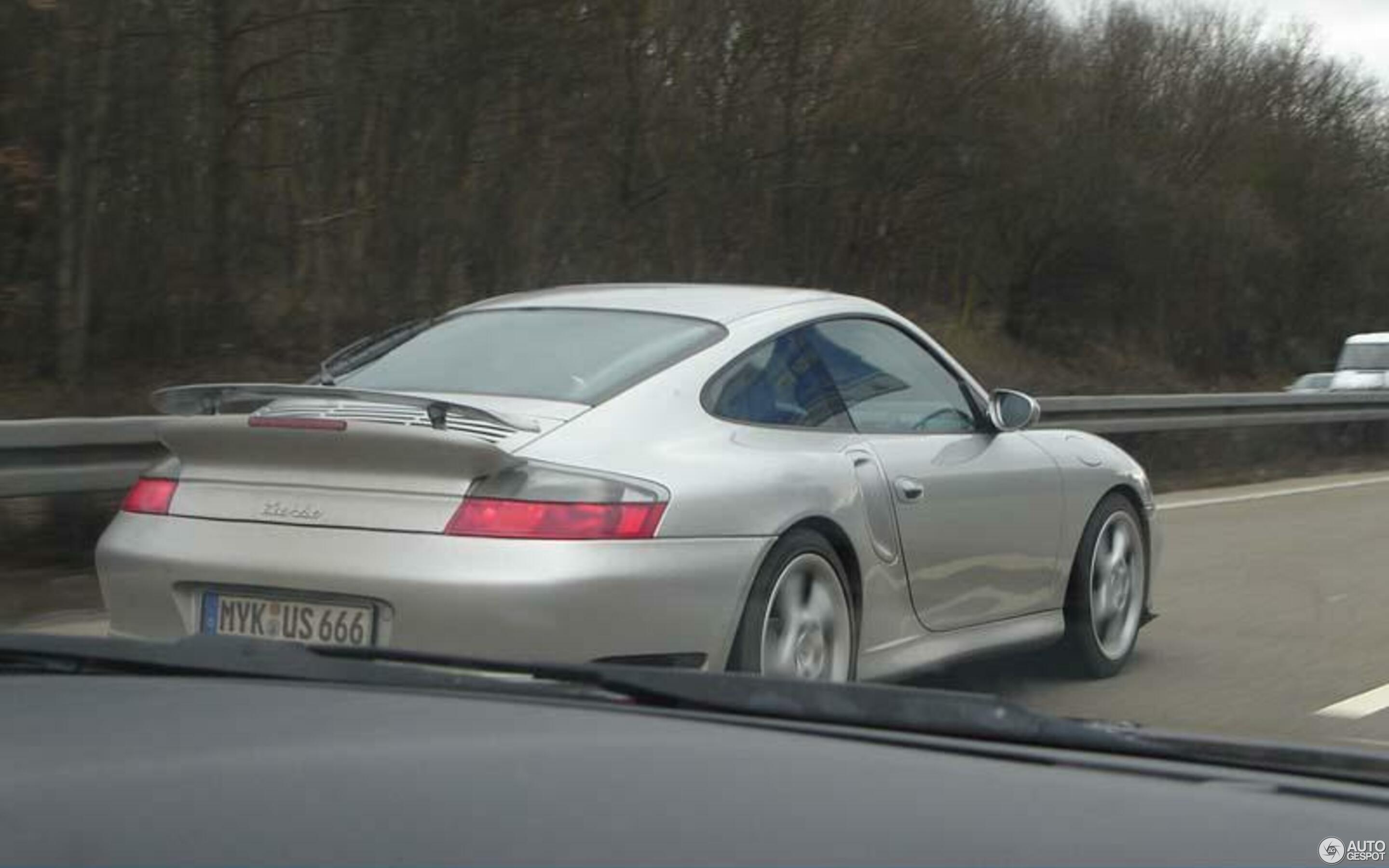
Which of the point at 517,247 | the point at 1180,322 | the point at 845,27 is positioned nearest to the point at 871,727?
the point at 517,247

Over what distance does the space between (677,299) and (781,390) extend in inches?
22.9

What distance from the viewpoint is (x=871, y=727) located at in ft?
9.53

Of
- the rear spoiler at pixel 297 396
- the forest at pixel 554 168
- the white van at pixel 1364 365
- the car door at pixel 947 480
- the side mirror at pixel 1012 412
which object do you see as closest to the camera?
the rear spoiler at pixel 297 396

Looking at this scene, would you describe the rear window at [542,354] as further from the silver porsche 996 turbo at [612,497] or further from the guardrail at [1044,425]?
the guardrail at [1044,425]

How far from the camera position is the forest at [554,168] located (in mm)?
17219

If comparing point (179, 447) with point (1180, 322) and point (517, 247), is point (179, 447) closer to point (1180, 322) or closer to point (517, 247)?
point (517, 247)

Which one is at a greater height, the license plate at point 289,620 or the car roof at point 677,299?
the car roof at point 677,299

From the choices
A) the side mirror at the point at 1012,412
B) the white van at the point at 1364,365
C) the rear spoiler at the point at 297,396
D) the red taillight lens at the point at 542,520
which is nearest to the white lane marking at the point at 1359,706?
the side mirror at the point at 1012,412

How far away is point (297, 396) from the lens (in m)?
5.34

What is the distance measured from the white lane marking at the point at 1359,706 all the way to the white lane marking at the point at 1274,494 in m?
6.74

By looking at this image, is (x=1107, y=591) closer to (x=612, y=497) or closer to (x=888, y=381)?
(x=888, y=381)

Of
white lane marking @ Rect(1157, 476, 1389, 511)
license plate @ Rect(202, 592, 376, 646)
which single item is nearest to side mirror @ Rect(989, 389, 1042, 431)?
license plate @ Rect(202, 592, 376, 646)

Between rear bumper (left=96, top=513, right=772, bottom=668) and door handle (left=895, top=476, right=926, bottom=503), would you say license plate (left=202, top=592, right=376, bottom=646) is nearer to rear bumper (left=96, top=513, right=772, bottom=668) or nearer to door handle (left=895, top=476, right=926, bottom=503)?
rear bumper (left=96, top=513, right=772, bottom=668)

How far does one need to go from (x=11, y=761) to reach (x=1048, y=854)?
1358 millimetres
